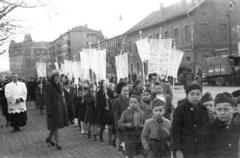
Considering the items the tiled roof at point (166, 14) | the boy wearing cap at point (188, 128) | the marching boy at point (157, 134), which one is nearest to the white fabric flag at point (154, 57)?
the marching boy at point (157, 134)

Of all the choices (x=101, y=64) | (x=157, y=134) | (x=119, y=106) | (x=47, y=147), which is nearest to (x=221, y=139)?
(x=157, y=134)

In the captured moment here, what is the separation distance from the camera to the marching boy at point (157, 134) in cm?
507

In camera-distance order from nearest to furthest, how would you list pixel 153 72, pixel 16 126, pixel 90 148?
pixel 90 148, pixel 153 72, pixel 16 126

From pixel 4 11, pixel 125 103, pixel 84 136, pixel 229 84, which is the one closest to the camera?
pixel 125 103

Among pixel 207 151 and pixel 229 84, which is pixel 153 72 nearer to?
pixel 207 151

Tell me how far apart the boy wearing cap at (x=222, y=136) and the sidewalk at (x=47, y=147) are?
12.2 ft

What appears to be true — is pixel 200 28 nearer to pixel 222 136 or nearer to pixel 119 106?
pixel 119 106

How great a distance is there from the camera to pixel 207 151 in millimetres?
4098

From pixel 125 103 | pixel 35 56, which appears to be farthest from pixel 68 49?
pixel 125 103

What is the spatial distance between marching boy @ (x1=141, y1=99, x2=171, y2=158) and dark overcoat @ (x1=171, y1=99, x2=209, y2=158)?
0.51m

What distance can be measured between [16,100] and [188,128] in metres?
8.57

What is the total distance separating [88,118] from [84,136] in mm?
733

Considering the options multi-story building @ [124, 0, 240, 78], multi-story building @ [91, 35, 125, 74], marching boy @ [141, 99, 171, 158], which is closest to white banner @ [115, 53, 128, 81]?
marching boy @ [141, 99, 171, 158]

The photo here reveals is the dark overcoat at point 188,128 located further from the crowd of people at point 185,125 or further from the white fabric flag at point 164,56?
the white fabric flag at point 164,56
